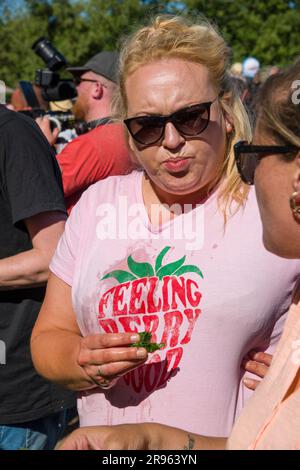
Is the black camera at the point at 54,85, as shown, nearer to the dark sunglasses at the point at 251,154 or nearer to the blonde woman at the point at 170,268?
the blonde woman at the point at 170,268

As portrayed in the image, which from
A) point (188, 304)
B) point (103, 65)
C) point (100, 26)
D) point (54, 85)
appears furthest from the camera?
point (100, 26)

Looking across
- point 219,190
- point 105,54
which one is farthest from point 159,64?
point 105,54

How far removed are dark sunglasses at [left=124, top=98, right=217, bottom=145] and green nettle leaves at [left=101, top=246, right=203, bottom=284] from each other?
0.34m

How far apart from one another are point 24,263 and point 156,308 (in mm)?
728

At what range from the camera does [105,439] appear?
157 cm

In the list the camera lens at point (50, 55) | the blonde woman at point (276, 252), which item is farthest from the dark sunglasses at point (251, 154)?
the camera lens at point (50, 55)

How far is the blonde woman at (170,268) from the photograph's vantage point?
1902 millimetres

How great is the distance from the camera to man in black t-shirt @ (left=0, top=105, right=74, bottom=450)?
8.12 ft

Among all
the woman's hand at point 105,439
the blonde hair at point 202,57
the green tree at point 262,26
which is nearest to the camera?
the woman's hand at point 105,439

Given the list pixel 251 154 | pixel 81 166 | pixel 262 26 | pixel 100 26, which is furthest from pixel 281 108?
pixel 100 26

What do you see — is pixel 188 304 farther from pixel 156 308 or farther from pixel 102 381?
pixel 102 381

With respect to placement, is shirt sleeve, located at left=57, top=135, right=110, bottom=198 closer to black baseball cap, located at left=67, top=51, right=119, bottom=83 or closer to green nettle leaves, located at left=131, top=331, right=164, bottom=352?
black baseball cap, located at left=67, top=51, right=119, bottom=83

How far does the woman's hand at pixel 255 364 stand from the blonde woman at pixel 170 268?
0.09ft
